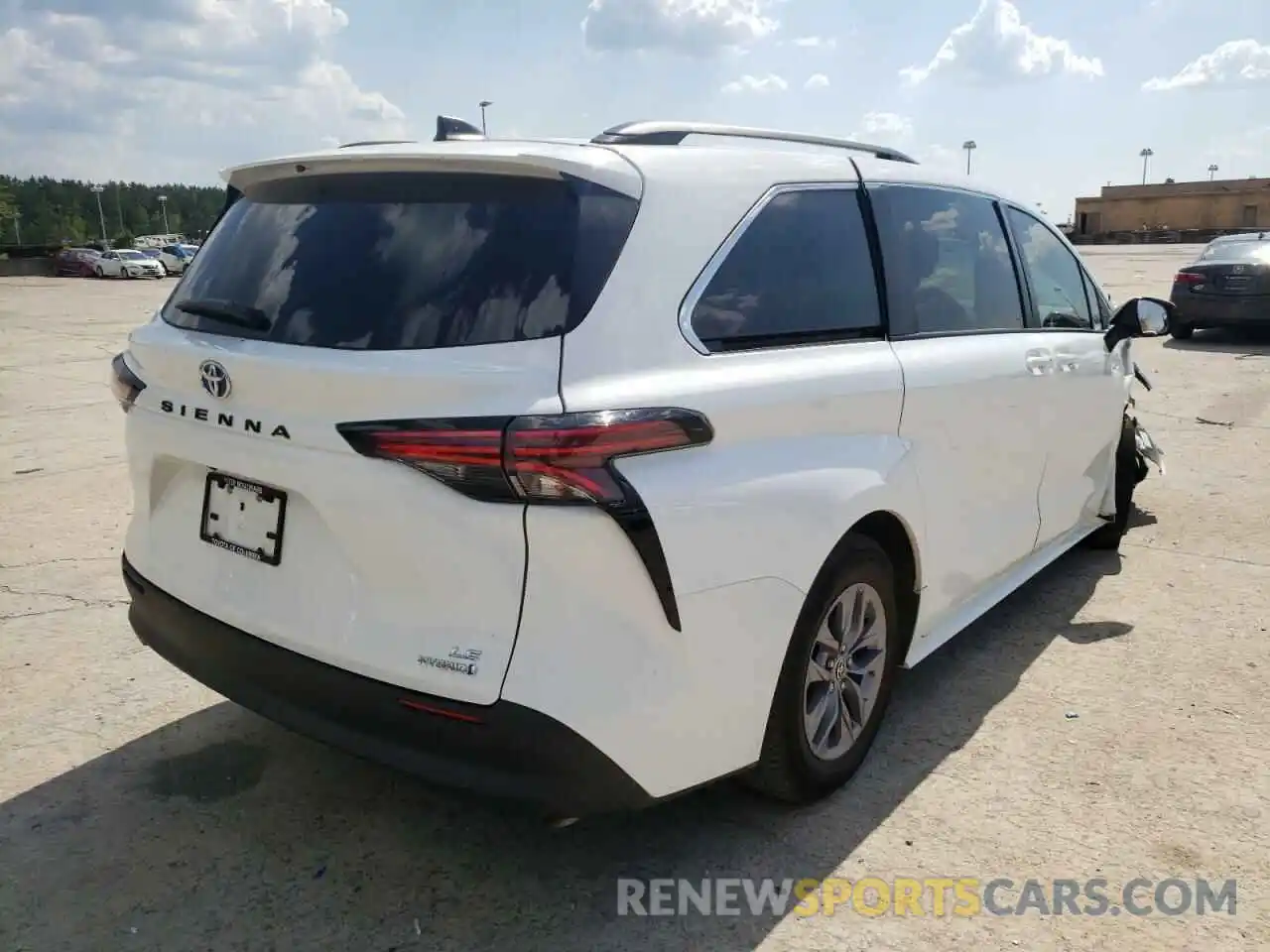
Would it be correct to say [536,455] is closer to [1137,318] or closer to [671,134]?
[671,134]

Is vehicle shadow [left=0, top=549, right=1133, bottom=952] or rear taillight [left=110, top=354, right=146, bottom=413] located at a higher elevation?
rear taillight [left=110, top=354, right=146, bottom=413]

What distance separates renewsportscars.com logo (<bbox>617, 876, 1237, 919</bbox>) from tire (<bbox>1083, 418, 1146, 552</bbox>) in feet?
9.45

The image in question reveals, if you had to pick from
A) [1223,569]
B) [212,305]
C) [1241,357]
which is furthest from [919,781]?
[1241,357]

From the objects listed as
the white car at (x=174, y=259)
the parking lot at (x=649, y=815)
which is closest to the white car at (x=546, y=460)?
the parking lot at (x=649, y=815)

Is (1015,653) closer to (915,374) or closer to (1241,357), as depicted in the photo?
(915,374)

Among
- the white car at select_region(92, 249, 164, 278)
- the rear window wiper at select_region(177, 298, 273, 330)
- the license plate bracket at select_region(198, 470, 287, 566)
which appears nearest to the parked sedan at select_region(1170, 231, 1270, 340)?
the rear window wiper at select_region(177, 298, 273, 330)

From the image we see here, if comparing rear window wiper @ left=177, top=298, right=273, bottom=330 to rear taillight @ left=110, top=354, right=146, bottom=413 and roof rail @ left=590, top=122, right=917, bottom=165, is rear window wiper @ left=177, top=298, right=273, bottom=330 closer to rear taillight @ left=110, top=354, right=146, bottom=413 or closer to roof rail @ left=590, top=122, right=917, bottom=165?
rear taillight @ left=110, top=354, right=146, bottom=413

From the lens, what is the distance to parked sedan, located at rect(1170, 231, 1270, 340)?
545 inches

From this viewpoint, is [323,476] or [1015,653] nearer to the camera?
[323,476]

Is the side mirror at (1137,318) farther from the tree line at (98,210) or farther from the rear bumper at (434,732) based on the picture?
the tree line at (98,210)

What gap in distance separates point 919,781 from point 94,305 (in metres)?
28.9

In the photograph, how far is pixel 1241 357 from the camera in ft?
43.1

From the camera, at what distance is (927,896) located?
8.85 ft

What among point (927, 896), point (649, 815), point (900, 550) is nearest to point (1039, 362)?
point (900, 550)
